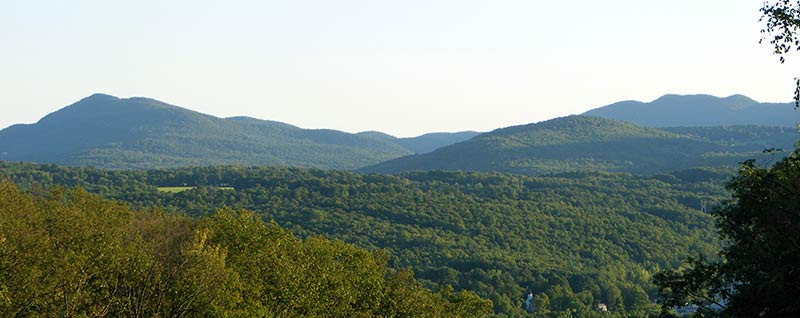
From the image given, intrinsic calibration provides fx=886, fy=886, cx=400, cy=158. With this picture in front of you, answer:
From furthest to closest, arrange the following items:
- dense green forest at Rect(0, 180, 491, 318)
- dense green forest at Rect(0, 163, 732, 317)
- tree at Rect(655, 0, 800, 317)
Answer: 1. dense green forest at Rect(0, 163, 732, 317)
2. dense green forest at Rect(0, 180, 491, 318)
3. tree at Rect(655, 0, 800, 317)

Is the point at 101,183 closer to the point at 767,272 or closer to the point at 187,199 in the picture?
the point at 187,199

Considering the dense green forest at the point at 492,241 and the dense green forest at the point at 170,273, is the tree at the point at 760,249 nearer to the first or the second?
the dense green forest at the point at 170,273

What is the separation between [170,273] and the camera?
38625 millimetres

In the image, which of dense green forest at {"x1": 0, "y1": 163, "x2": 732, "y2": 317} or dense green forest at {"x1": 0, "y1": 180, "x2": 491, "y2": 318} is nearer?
dense green forest at {"x1": 0, "y1": 180, "x2": 491, "y2": 318}

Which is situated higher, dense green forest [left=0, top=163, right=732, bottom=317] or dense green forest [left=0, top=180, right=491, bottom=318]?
dense green forest [left=0, top=180, right=491, bottom=318]

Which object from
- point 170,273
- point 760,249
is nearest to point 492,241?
point 170,273

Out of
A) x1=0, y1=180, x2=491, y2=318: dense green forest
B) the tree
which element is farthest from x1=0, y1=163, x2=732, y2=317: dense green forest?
the tree

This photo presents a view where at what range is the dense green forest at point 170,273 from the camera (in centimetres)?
3428

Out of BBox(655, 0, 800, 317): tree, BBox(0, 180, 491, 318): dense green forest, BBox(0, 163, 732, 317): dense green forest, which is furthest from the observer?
BBox(0, 163, 732, 317): dense green forest

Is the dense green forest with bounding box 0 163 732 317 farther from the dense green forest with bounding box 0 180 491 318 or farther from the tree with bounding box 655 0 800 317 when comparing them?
the tree with bounding box 655 0 800 317

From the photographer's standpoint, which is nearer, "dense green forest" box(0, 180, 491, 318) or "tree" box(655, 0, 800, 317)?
"tree" box(655, 0, 800, 317)

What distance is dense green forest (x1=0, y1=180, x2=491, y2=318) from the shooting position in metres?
34.3

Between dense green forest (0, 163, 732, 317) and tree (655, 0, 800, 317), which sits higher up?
tree (655, 0, 800, 317)

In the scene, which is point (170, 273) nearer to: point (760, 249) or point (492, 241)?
point (760, 249)
